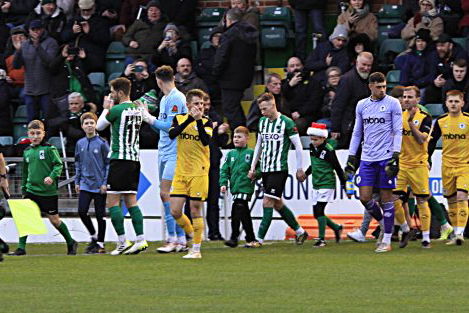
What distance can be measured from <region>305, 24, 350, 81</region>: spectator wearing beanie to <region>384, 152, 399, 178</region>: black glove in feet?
19.6

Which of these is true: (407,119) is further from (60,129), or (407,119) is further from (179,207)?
(60,129)

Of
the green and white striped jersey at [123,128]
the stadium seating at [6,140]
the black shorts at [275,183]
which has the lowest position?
the black shorts at [275,183]

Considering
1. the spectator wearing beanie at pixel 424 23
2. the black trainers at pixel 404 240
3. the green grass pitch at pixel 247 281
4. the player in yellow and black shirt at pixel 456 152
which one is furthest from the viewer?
the spectator wearing beanie at pixel 424 23

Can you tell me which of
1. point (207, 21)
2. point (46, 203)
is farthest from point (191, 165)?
point (207, 21)

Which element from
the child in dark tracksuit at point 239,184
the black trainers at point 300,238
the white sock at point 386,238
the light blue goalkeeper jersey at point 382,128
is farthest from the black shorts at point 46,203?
the white sock at point 386,238

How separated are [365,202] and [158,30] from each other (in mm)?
8305

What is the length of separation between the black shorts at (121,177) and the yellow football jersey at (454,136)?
406 cm

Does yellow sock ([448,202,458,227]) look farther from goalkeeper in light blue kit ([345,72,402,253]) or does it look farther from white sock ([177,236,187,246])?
white sock ([177,236,187,246])

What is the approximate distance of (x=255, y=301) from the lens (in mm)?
11672

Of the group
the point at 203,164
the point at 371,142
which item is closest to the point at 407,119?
the point at 371,142

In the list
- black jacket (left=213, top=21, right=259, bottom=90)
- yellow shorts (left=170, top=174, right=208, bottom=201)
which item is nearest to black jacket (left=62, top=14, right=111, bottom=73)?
black jacket (left=213, top=21, right=259, bottom=90)

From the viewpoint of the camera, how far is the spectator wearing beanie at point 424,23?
22094 millimetres

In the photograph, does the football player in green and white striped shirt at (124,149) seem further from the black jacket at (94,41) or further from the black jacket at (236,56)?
the black jacket at (94,41)

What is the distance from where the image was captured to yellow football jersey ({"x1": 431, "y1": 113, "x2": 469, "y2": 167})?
58.6ft
